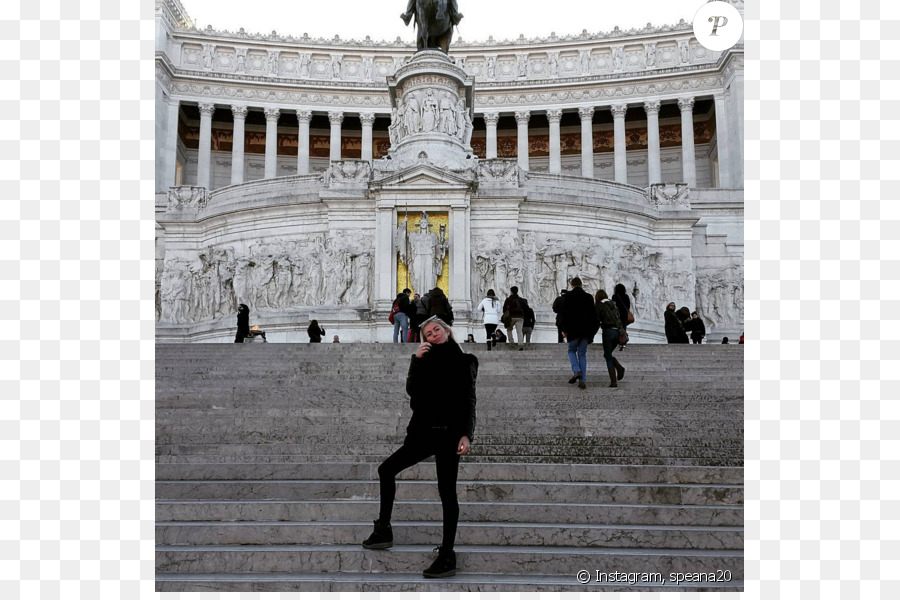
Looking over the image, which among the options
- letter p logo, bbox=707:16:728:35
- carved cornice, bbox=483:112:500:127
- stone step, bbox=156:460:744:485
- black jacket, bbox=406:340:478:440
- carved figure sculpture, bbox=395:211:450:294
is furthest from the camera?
carved cornice, bbox=483:112:500:127

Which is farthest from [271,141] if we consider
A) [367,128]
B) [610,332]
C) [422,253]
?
[610,332]

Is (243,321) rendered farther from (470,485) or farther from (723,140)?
(723,140)

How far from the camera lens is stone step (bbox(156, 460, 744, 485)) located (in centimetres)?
908

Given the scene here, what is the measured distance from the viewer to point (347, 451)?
33.3 feet

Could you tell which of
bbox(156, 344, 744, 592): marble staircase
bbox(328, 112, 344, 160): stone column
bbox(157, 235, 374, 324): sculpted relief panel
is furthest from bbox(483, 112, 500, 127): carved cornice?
bbox(156, 344, 744, 592): marble staircase

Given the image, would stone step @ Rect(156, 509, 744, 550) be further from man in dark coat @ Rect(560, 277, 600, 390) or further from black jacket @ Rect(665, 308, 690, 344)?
black jacket @ Rect(665, 308, 690, 344)

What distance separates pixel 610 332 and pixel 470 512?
236 inches

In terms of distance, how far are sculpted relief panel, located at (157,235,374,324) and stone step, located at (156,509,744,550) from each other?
17709 mm

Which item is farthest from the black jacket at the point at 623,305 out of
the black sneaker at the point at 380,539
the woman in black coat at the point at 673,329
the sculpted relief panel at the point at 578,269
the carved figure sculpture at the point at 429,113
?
the carved figure sculpture at the point at 429,113

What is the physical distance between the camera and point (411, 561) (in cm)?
705
